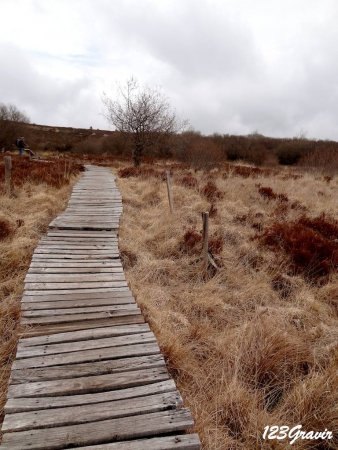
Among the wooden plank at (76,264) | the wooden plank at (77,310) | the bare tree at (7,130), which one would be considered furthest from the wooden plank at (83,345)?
the bare tree at (7,130)

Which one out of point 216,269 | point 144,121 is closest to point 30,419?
point 216,269

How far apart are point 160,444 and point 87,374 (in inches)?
32.2

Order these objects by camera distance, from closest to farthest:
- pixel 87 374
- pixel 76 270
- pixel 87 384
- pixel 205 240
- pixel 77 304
Result: pixel 87 384 < pixel 87 374 < pixel 77 304 < pixel 76 270 < pixel 205 240

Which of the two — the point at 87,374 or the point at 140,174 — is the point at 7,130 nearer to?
the point at 140,174

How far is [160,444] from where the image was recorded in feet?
6.59

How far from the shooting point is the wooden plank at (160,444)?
1.97 meters

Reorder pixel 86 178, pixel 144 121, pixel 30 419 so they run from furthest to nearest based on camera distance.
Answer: pixel 144 121
pixel 86 178
pixel 30 419

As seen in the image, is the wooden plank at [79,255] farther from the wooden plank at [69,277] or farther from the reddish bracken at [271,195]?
the reddish bracken at [271,195]

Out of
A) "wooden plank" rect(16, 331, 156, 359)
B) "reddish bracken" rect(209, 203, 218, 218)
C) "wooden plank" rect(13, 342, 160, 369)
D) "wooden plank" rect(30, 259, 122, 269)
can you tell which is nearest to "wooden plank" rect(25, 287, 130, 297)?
"wooden plank" rect(30, 259, 122, 269)

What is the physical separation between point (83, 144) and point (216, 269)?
87.1 feet

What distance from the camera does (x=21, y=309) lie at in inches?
134

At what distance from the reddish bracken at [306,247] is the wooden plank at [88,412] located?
3.82 metres

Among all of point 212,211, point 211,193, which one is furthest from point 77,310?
point 211,193

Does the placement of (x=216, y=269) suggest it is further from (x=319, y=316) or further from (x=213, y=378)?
(x=213, y=378)
